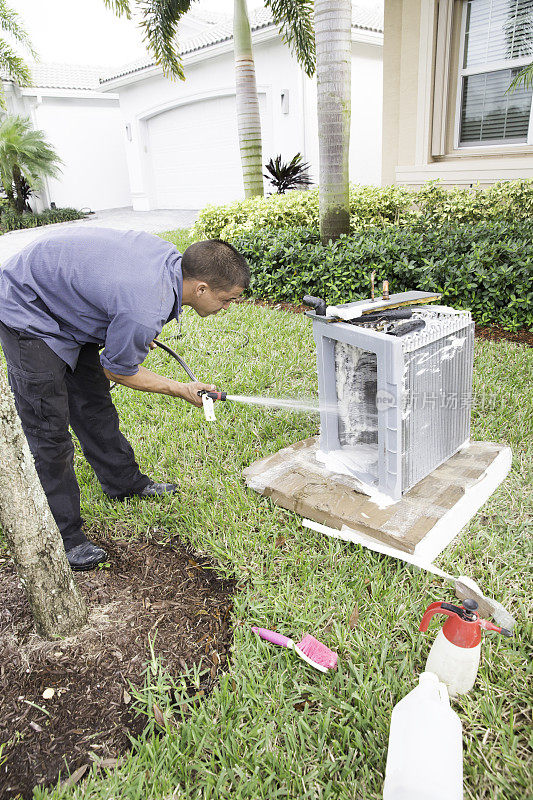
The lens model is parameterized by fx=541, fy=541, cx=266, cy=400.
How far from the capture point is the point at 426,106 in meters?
6.88

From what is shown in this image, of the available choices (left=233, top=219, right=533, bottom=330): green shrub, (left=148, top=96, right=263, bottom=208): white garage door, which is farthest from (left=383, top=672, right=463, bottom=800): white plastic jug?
(left=148, top=96, right=263, bottom=208): white garage door

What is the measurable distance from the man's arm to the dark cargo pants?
0.18 meters

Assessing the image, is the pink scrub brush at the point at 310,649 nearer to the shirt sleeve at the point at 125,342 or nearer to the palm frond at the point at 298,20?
the shirt sleeve at the point at 125,342

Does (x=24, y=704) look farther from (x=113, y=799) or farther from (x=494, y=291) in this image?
(x=494, y=291)

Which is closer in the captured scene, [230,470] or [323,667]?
[323,667]

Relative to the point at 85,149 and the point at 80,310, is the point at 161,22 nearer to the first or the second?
the point at 80,310

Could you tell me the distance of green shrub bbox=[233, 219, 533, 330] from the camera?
15.5ft

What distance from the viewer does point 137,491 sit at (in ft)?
9.64

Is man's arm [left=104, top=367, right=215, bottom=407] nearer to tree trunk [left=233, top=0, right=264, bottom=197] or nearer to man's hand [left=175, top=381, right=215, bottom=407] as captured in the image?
man's hand [left=175, top=381, right=215, bottom=407]

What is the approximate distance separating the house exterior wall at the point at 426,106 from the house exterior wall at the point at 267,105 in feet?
10.2

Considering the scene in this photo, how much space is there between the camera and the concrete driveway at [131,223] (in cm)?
1311

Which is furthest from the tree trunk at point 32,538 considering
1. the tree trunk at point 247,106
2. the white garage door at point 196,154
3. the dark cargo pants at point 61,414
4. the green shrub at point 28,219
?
the green shrub at point 28,219

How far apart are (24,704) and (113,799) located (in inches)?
19.7

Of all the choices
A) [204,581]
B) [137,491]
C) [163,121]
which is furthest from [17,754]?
[163,121]
